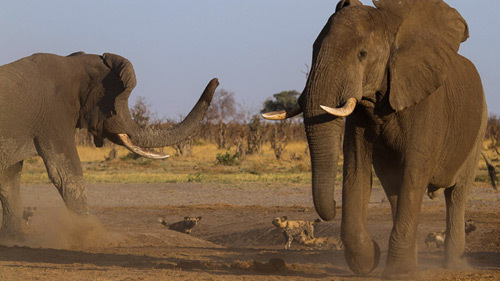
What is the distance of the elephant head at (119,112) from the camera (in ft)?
31.5

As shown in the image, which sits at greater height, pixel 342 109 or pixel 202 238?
pixel 342 109

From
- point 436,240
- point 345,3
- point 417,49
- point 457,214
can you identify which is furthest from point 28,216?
point 417,49

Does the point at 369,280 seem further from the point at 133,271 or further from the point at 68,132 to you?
the point at 68,132

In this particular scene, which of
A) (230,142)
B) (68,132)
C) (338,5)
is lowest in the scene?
(230,142)

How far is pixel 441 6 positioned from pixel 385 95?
0.97 metres

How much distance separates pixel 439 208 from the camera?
13945 mm

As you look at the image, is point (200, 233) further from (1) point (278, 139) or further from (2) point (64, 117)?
(1) point (278, 139)

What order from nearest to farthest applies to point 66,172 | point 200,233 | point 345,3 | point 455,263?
1. point 345,3
2. point 455,263
3. point 66,172
4. point 200,233

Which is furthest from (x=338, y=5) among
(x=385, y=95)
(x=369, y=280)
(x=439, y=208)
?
(x=439, y=208)

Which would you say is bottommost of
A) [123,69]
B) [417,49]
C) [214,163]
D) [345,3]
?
[214,163]

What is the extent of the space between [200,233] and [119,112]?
3.28 meters

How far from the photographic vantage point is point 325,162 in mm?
6047

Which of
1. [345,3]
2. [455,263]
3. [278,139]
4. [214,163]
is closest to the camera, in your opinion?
[345,3]

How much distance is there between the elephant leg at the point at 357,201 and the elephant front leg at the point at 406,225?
24cm
